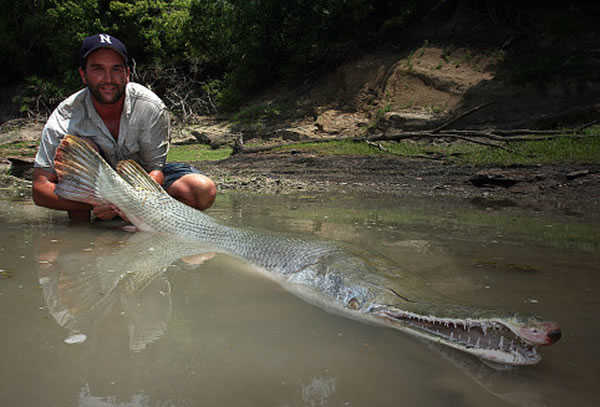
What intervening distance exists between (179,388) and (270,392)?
25 cm

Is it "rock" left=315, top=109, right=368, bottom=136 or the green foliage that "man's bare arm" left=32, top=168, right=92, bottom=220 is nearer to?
"rock" left=315, top=109, right=368, bottom=136

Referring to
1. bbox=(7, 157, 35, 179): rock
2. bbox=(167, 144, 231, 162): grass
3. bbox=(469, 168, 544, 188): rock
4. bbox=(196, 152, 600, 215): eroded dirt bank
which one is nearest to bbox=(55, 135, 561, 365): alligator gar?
bbox=(196, 152, 600, 215): eroded dirt bank

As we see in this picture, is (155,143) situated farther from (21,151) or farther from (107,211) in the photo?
(21,151)

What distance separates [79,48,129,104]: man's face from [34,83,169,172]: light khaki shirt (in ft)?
0.52

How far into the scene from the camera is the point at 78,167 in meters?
3.00

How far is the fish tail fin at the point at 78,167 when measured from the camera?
298cm

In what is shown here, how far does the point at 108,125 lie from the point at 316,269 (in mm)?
2184

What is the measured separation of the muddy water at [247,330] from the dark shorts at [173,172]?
769mm

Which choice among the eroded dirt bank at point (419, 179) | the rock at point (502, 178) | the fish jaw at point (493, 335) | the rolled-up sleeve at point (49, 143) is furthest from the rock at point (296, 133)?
the fish jaw at point (493, 335)

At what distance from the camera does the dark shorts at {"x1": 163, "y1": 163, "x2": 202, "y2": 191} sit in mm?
3553

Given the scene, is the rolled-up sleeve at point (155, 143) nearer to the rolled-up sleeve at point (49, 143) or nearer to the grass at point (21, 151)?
the rolled-up sleeve at point (49, 143)

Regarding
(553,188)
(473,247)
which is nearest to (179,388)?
(473,247)

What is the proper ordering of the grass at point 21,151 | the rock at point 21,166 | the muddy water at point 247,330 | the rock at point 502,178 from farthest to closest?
1. the grass at point 21,151
2. the rock at point 21,166
3. the rock at point 502,178
4. the muddy water at point 247,330

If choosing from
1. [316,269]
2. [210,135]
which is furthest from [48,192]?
[210,135]
